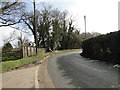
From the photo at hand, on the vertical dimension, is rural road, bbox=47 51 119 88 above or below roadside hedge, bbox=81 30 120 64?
below

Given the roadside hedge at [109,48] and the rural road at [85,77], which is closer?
the rural road at [85,77]

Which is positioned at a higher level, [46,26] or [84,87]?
[46,26]

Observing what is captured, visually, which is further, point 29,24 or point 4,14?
point 29,24

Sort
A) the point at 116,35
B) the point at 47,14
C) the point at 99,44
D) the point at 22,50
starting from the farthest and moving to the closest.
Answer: the point at 47,14
the point at 22,50
the point at 99,44
the point at 116,35

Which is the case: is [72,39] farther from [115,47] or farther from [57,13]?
[115,47]

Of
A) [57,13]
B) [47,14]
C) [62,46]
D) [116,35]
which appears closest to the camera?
[116,35]

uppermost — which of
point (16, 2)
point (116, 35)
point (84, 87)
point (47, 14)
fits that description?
point (47, 14)

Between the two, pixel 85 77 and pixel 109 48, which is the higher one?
pixel 109 48

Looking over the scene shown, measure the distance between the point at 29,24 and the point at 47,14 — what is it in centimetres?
741

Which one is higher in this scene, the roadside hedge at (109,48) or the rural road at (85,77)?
the roadside hedge at (109,48)

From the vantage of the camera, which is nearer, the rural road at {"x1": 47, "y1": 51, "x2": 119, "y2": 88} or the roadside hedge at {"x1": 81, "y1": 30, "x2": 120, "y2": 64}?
the rural road at {"x1": 47, "y1": 51, "x2": 119, "y2": 88}

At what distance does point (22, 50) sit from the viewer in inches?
581

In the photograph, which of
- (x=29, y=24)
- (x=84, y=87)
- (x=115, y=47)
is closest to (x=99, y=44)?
(x=115, y=47)

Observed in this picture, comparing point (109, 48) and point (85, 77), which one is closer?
point (85, 77)
